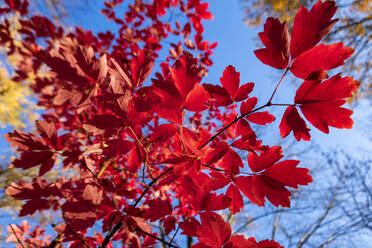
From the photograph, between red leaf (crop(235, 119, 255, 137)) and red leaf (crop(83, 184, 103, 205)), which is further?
red leaf (crop(83, 184, 103, 205))

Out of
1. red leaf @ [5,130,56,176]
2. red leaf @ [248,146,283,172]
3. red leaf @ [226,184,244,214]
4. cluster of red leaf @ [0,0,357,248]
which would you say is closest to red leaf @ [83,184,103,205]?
cluster of red leaf @ [0,0,357,248]

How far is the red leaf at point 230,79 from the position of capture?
64cm

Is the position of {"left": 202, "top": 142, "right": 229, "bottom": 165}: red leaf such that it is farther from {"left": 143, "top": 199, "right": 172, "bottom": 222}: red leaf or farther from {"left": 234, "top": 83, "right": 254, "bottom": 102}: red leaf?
{"left": 143, "top": 199, "right": 172, "bottom": 222}: red leaf

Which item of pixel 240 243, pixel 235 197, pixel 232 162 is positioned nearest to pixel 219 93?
pixel 232 162

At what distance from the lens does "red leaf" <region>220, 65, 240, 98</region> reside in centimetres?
64

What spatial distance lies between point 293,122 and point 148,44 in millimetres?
3658

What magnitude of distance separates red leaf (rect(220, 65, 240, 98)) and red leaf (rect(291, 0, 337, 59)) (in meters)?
0.18

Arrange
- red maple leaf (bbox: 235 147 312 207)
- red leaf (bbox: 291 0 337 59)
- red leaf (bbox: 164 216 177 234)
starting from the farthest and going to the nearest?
red leaf (bbox: 164 216 177 234) → red maple leaf (bbox: 235 147 312 207) → red leaf (bbox: 291 0 337 59)

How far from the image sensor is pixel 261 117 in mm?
678

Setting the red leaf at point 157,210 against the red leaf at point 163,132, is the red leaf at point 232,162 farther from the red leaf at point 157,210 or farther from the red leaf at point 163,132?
the red leaf at point 157,210

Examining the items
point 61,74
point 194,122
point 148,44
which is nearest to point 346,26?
point 194,122

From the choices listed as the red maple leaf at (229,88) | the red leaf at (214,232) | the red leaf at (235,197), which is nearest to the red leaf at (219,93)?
the red maple leaf at (229,88)

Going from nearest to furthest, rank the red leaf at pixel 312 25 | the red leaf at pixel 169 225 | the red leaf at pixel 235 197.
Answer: the red leaf at pixel 312 25
the red leaf at pixel 235 197
the red leaf at pixel 169 225

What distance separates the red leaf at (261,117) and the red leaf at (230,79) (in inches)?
5.0
